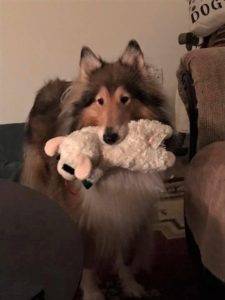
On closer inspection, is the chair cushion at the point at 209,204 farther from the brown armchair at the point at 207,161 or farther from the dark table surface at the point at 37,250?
the dark table surface at the point at 37,250

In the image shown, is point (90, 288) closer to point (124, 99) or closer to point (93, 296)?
point (93, 296)

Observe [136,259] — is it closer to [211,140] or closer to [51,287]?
[211,140]

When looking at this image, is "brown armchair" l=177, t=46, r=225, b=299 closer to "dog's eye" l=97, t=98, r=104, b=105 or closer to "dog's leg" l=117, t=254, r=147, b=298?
"dog's leg" l=117, t=254, r=147, b=298

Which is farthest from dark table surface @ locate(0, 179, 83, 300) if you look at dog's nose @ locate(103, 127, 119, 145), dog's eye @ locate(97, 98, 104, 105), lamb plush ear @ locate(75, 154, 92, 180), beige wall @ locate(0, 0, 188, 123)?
beige wall @ locate(0, 0, 188, 123)

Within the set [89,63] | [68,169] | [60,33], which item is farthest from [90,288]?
[60,33]

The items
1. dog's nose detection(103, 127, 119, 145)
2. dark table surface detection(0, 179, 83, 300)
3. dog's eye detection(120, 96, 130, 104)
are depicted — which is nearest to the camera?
dark table surface detection(0, 179, 83, 300)

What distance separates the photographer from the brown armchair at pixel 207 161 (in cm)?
108

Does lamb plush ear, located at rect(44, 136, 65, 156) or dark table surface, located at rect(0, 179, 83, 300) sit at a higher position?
lamb plush ear, located at rect(44, 136, 65, 156)

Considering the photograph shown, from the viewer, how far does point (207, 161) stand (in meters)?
1.21

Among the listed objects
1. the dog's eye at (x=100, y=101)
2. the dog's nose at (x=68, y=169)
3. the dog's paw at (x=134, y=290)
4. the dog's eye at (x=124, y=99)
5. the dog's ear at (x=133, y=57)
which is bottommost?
the dog's paw at (x=134, y=290)

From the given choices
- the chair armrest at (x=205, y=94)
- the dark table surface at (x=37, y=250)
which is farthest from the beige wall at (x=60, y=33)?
the dark table surface at (x=37, y=250)

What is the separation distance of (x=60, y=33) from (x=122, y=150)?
1817mm

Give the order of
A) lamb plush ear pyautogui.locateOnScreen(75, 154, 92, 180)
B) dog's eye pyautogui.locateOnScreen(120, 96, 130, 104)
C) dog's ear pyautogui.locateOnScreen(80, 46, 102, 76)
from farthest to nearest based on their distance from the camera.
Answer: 1. dog's ear pyautogui.locateOnScreen(80, 46, 102, 76)
2. dog's eye pyautogui.locateOnScreen(120, 96, 130, 104)
3. lamb plush ear pyautogui.locateOnScreen(75, 154, 92, 180)

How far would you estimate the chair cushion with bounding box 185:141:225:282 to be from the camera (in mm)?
1061
